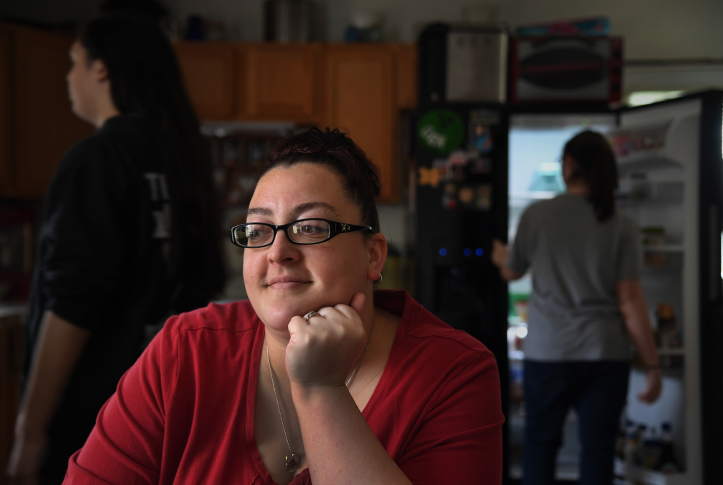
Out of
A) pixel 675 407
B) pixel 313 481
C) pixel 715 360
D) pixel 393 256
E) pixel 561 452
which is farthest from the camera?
pixel 393 256

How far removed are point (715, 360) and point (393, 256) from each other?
1.66 m

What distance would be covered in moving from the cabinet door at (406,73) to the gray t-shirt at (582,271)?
1526 millimetres

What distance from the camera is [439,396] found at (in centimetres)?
76

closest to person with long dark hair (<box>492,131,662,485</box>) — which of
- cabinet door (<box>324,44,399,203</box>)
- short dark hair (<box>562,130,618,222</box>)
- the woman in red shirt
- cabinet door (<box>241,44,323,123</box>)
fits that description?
short dark hair (<box>562,130,618,222</box>)

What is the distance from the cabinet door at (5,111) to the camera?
2.90m

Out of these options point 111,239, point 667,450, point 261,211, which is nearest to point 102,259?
point 111,239

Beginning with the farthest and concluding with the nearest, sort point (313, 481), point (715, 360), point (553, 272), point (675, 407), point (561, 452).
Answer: point (561, 452)
point (675, 407)
point (715, 360)
point (553, 272)
point (313, 481)

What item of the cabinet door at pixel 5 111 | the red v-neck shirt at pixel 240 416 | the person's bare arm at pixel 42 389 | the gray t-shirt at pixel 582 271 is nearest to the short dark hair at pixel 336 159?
the red v-neck shirt at pixel 240 416

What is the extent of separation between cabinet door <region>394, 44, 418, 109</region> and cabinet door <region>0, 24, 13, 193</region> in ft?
7.16

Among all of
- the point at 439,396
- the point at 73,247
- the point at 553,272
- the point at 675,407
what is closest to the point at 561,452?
the point at 675,407

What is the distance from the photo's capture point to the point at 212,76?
332cm

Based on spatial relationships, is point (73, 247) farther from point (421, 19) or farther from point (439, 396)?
point (421, 19)

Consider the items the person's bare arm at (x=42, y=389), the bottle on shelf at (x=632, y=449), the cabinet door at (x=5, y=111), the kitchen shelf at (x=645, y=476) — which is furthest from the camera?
the cabinet door at (x=5, y=111)

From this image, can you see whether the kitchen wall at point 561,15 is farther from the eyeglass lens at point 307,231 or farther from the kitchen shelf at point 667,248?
the eyeglass lens at point 307,231
